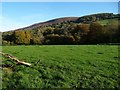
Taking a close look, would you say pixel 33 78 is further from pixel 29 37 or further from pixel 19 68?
pixel 29 37

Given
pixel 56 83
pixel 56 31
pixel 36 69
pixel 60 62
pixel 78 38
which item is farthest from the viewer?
pixel 56 31

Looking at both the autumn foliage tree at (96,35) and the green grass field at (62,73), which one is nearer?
the green grass field at (62,73)

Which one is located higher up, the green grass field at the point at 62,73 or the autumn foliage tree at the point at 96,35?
the autumn foliage tree at the point at 96,35

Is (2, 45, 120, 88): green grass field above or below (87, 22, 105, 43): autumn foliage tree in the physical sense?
below

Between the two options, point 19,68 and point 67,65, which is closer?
point 19,68

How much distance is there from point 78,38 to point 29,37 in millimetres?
18656

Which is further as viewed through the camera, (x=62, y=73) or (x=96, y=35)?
(x=96, y=35)

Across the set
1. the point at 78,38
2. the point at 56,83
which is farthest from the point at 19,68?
the point at 78,38

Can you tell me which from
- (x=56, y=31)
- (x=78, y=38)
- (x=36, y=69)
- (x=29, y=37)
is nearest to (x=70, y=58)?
(x=36, y=69)

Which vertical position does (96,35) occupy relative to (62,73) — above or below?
above

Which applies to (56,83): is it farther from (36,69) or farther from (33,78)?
(36,69)

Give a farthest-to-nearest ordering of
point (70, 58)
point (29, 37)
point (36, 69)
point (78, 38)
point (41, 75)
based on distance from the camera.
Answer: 1. point (29, 37)
2. point (78, 38)
3. point (70, 58)
4. point (36, 69)
5. point (41, 75)

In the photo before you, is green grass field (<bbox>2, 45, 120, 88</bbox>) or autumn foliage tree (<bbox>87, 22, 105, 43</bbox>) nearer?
green grass field (<bbox>2, 45, 120, 88</bbox>)

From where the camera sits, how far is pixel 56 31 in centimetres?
9156
